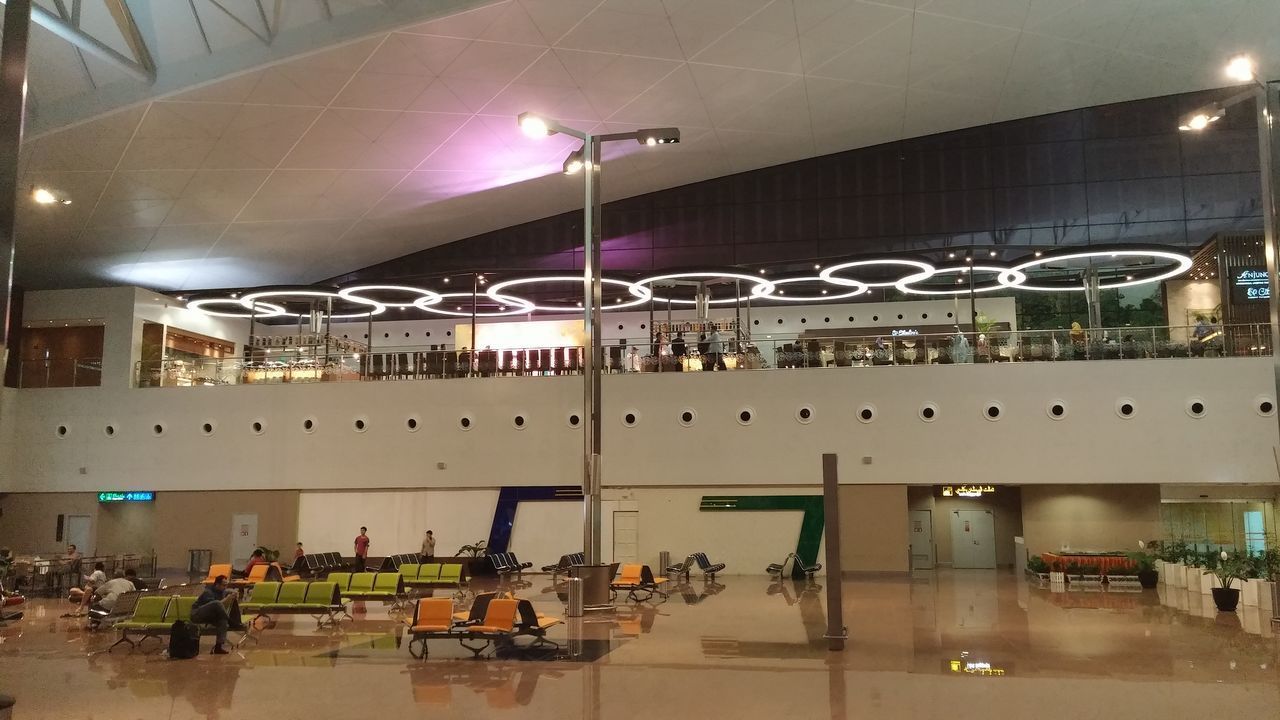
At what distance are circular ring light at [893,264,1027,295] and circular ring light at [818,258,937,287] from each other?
0.18 metres

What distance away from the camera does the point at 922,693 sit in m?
8.66

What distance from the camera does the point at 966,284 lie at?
31031 millimetres

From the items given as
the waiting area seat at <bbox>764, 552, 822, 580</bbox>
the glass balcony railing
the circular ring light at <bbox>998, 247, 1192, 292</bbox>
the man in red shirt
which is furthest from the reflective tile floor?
the circular ring light at <bbox>998, 247, 1192, 292</bbox>

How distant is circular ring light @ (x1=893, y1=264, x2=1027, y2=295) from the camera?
2503 cm

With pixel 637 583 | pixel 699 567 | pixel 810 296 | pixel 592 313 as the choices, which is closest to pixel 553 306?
pixel 810 296

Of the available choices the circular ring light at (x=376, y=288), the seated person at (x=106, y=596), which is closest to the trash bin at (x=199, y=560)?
the circular ring light at (x=376, y=288)

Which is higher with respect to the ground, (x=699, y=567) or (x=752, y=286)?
(x=752, y=286)

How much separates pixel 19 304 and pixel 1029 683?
28.2 m

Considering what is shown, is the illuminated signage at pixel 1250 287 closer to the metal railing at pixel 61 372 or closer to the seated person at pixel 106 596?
the seated person at pixel 106 596

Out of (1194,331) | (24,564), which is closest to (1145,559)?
(1194,331)

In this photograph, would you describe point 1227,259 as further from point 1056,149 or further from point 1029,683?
point 1029,683

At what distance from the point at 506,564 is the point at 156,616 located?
972 centimetres

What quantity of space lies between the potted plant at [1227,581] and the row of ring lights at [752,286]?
884 centimetres

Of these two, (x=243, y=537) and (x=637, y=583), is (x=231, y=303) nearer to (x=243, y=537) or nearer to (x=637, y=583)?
(x=243, y=537)
